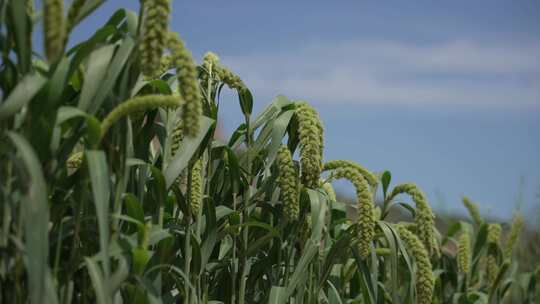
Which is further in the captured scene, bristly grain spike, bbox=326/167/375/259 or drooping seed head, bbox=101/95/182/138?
bristly grain spike, bbox=326/167/375/259

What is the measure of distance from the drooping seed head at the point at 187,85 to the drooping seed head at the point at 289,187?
74 cm

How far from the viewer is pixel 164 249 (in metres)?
2.28

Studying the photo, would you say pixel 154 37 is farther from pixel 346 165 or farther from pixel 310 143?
pixel 346 165

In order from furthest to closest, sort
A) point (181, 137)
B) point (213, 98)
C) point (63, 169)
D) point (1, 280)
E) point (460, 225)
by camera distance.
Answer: point (460, 225) < point (213, 98) < point (181, 137) < point (63, 169) < point (1, 280)

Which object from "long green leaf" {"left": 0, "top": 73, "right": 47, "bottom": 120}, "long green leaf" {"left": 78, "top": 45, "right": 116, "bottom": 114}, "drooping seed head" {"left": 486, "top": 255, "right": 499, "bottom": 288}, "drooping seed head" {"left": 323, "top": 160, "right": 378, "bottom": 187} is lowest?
"drooping seed head" {"left": 486, "top": 255, "right": 499, "bottom": 288}

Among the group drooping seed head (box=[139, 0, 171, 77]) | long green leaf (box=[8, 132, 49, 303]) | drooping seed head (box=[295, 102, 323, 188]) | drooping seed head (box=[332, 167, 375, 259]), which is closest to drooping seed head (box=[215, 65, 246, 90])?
drooping seed head (box=[295, 102, 323, 188])

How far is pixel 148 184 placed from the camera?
262 cm

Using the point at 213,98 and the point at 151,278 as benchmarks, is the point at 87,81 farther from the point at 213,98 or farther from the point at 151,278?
the point at 213,98

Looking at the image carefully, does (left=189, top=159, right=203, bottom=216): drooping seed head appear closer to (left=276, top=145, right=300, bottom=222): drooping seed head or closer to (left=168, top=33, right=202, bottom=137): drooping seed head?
(left=276, top=145, right=300, bottom=222): drooping seed head

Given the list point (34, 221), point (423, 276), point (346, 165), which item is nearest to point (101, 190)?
point (34, 221)

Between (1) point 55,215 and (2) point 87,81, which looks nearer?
(2) point 87,81

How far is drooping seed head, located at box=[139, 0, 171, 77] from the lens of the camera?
67.3 inches

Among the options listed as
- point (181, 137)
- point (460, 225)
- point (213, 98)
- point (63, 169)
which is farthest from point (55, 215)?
point (460, 225)

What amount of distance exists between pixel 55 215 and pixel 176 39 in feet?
1.92
